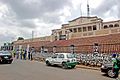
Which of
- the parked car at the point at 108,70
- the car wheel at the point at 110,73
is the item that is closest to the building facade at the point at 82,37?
the parked car at the point at 108,70

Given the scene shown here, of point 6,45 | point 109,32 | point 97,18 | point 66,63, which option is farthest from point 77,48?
point 6,45

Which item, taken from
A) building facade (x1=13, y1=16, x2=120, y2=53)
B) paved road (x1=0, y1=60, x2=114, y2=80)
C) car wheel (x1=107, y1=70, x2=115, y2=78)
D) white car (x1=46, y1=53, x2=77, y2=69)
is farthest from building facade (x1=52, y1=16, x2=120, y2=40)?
car wheel (x1=107, y1=70, x2=115, y2=78)

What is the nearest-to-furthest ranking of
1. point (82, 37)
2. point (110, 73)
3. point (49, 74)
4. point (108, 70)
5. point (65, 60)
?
point (110, 73) → point (108, 70) → point (49, 74) → point (65, 60) → point (82, 37)

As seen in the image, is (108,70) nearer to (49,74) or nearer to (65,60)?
(49,74)

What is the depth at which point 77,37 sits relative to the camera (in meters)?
49.7

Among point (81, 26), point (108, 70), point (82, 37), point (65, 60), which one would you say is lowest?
point (108, 70)

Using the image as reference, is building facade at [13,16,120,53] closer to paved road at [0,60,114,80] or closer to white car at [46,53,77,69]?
white car at [46,53,77,69]

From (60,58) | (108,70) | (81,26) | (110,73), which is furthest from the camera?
(81,26)

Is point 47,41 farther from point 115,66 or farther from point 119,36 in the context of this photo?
point 115,66

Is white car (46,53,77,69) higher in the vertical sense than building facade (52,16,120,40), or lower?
lower

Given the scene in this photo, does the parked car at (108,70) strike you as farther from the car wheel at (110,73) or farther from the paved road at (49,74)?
the paved road at (49,74)

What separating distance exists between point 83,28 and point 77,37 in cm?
1762

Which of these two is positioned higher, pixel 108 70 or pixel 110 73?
pixel 108 70

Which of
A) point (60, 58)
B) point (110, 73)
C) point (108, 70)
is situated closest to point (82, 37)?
point (60, 58)
